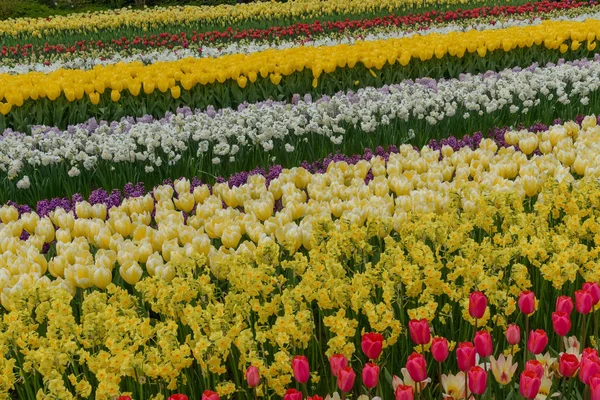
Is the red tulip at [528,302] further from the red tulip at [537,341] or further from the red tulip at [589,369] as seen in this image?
the red tulip at [589,369]

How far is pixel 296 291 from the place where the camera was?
2.78m

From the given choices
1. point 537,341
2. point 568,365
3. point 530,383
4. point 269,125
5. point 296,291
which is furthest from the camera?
point 269,125

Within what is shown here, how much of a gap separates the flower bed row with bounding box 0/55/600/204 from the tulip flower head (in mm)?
3742

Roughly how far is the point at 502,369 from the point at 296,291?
821 mm

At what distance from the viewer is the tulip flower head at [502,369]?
2.42 metres

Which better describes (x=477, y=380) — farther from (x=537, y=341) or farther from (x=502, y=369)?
(x=502, y=369)

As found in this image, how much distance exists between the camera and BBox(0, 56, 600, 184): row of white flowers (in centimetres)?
602

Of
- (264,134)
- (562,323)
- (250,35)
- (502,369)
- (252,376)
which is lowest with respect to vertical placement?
(250,35)

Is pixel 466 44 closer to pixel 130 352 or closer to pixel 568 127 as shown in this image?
pixel 568 127

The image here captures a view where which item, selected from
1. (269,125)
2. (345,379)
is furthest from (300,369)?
(269,125)

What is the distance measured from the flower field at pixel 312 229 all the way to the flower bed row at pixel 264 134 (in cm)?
3

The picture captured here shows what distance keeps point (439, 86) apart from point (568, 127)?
2.10 metres

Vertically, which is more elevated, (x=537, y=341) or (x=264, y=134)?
(x=537, y=341)

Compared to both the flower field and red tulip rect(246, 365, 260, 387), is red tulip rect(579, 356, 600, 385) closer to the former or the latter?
the flower field
